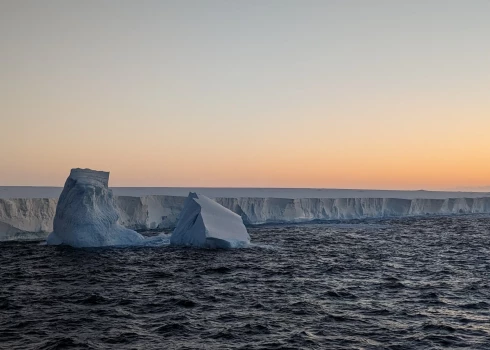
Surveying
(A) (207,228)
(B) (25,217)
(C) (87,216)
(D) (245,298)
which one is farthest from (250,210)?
(D) (245,298)

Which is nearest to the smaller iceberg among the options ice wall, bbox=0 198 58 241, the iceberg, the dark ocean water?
the dark ocean water

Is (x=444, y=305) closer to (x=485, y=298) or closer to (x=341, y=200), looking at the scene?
(x=485, y=298)

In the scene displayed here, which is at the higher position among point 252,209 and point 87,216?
point 87,216

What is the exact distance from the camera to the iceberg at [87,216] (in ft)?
85.7

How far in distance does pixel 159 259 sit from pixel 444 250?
48.2ft

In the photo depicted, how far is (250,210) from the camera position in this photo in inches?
1756

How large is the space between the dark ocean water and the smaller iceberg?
111 cm

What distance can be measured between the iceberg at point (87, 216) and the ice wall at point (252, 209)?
301cm

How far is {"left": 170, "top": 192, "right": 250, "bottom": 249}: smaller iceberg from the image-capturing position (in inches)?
1019

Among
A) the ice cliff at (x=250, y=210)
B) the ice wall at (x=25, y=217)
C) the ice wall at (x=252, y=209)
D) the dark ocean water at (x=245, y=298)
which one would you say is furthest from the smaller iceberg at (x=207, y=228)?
the ice wall at (x=25, y=217)

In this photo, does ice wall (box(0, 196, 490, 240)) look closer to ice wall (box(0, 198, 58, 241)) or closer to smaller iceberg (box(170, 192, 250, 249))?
ice wall (box(0, 198, 58, 241))

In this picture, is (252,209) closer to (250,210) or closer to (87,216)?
(250,210)

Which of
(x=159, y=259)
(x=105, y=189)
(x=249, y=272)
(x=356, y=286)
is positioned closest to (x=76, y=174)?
(x=105, y=189)

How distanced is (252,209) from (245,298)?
3055 cm
